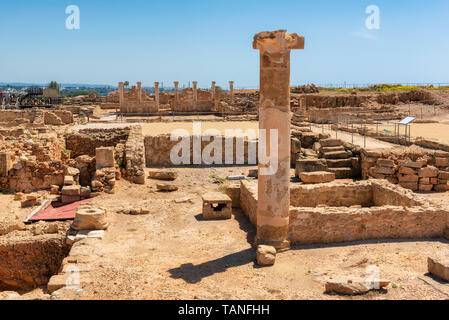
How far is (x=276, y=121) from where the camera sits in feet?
26.1

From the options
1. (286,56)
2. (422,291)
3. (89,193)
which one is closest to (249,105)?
(89,193)

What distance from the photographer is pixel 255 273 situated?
23.7 feet

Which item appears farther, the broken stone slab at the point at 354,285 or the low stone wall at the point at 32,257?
the low stone wall at the point at 32,257

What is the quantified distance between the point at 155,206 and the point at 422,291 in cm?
703

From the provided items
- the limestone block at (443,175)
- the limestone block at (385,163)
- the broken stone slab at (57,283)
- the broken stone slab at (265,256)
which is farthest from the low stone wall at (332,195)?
the broken stone slab at (57,283)

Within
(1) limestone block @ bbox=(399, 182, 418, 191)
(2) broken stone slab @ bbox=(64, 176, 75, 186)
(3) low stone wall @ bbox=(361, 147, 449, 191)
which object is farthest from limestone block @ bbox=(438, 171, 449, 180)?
(2) broken stone slab @ bbox=(64, 176, 75, 186)

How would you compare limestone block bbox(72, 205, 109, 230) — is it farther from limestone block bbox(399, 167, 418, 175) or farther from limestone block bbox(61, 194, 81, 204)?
limestone block bbox(399, 167, 418, 175)

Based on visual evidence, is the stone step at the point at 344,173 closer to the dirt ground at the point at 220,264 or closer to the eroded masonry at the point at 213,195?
the eroded masonry at the point at 213,195

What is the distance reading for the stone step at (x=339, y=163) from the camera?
15741 millimetres

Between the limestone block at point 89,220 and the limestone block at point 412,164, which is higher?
the limestone block at point 412,164

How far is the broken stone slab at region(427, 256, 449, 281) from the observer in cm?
654

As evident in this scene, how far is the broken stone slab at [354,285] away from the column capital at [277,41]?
4.28 metres

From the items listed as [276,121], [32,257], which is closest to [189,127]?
[32,257]

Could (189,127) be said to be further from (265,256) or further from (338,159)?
(265,256)
